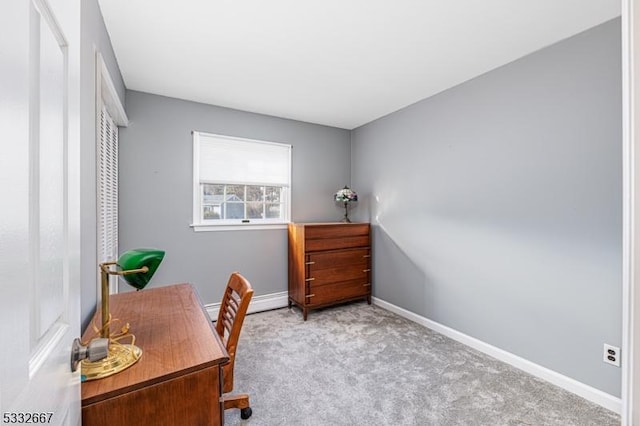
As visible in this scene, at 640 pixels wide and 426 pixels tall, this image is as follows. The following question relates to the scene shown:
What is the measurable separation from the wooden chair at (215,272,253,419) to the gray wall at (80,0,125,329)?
683 mm

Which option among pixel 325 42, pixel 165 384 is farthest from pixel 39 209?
pixel 325 42

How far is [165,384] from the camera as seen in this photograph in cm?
97

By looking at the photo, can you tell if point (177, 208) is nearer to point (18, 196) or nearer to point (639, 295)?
point (18, 196)

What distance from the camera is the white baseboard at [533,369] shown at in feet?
5.94

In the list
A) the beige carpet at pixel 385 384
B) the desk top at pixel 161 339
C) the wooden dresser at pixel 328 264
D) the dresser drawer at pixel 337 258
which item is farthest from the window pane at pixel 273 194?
the desk top at pixel 161 339

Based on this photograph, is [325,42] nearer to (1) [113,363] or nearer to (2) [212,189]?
(2) [212,189]

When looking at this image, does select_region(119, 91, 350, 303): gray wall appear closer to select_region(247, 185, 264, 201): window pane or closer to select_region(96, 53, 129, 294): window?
select_region(96, 53, 129, 294): window

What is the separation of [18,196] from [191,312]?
130 cm

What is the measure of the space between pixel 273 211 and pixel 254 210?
255 millimetres

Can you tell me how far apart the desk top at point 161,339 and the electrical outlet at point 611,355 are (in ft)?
7.65

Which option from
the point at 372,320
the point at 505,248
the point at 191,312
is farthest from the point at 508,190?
the point at 191,312

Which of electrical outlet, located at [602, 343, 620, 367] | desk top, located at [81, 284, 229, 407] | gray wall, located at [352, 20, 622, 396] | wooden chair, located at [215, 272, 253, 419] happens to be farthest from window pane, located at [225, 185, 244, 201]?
electrical outlet, located at [602, 343, 620, 367]

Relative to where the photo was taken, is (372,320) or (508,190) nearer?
(508,190)

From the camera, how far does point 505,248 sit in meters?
2.34
